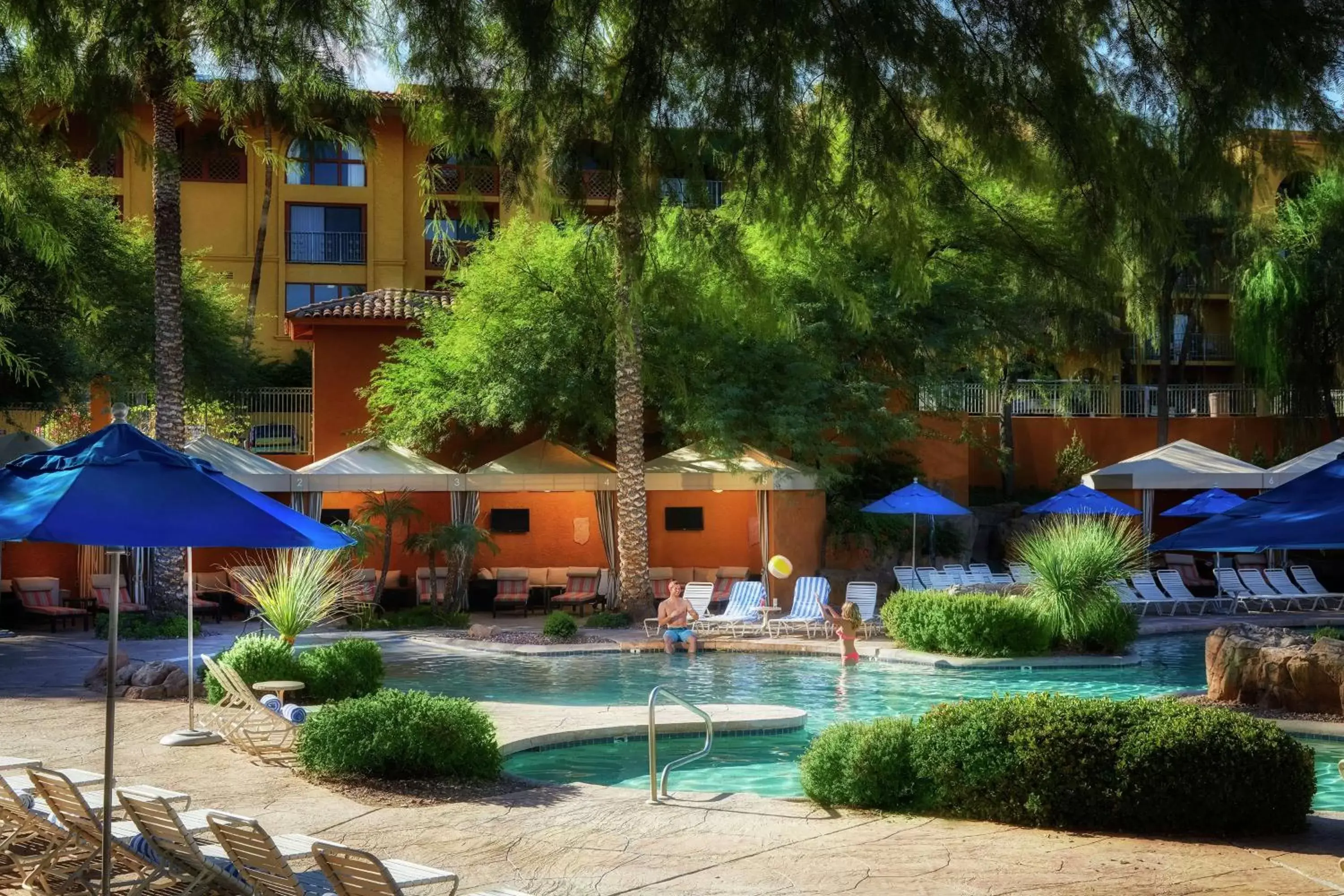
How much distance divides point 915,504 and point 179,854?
1663 cm

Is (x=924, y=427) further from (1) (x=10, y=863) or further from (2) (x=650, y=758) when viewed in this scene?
(1) (x=10, y=863)

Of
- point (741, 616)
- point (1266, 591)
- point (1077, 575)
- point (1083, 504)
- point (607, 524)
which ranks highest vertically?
point (1083, 504)

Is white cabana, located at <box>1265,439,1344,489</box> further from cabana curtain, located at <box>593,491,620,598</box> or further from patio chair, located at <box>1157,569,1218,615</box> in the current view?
cabana curtain, located at <box>593,491,620,598</box>

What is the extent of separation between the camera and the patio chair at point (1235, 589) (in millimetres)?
23500

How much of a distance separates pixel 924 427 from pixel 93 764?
18.5 meters

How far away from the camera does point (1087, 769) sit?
834 centimetres

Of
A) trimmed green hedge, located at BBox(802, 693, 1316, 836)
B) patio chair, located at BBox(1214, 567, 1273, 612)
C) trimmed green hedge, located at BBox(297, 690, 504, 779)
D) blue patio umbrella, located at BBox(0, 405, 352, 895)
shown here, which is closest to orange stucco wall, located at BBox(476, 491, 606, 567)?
patio chair, located at BBox(1214, 567, 1273, 612)

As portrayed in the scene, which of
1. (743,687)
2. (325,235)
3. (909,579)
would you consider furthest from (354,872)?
(325,235)

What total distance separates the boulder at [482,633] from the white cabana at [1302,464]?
1346cm

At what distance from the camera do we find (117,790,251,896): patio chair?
6336 millimetres

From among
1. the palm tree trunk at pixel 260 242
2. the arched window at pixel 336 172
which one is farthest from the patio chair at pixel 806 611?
the arched window at pixel 336 172

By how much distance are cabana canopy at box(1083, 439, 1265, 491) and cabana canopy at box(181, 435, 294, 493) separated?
13795mm

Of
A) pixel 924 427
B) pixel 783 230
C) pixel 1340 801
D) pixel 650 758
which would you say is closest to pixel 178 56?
pixel 783 230

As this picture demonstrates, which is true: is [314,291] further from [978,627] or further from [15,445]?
[978,627]
